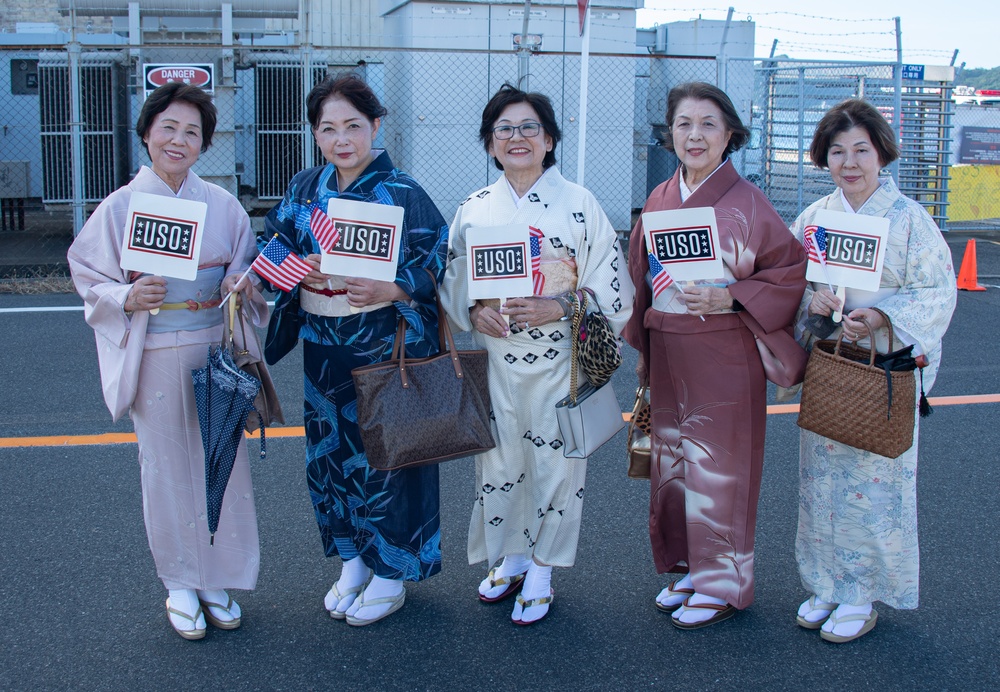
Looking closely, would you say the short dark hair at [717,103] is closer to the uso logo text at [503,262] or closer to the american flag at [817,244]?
the american flag at [817,244]

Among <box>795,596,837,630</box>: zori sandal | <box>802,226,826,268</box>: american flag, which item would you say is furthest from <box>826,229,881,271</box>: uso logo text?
<box>795,596,837,630</box>: zori sandal

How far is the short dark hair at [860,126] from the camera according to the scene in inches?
121

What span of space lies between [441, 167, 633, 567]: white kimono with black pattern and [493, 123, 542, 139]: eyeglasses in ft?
0.52

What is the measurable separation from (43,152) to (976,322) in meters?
8.89

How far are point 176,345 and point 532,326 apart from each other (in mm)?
1134

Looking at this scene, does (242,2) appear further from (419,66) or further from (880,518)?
(880,518)

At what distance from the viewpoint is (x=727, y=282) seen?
123 inches

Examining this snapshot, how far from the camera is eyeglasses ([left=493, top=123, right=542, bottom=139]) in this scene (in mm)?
3170

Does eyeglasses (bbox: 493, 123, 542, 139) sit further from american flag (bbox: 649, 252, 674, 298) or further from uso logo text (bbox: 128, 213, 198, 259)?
uso logo text (bbox: 128, 213, 198, 259)

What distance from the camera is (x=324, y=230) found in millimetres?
3029

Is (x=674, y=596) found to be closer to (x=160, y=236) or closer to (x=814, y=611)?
(x=814, y=611)

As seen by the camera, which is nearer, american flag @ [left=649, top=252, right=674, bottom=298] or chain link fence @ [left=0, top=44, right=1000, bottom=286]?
american flag @ [left=649, top=252, right=674, bottom=298]

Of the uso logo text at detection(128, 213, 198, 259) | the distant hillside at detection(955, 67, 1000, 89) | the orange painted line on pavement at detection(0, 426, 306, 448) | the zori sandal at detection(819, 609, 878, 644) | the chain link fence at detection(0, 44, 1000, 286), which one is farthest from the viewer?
the distant hillside at detection(955, 67, 1000, 89)

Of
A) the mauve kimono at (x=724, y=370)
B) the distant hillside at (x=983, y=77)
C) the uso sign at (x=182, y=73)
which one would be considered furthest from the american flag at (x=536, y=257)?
the distant hillside at (x=983, y=77)
